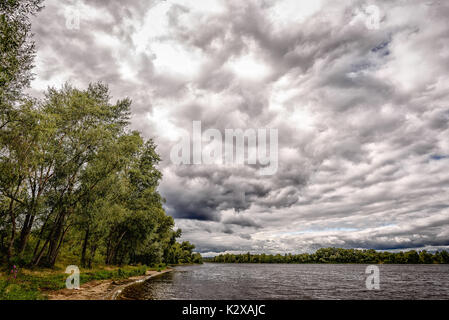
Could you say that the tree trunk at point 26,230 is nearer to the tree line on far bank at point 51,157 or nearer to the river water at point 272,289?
the tree line on far bank at point 51,157

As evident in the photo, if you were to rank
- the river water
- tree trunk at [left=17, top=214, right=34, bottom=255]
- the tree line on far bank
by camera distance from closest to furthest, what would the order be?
the tree line on far bank → the river water → tree trunk at [left=17, top=214, right=34, bottom=255]

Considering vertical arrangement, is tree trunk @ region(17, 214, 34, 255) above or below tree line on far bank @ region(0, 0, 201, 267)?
below

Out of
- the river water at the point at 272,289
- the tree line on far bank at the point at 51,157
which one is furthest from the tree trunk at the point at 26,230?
the river water at the point at 272,289

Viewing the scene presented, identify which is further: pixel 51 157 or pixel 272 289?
pixel 272 289

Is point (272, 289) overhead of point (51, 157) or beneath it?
beneath

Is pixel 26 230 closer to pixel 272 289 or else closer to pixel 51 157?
pixel 51 157

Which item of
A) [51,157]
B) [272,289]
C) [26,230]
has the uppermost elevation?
[51,157]

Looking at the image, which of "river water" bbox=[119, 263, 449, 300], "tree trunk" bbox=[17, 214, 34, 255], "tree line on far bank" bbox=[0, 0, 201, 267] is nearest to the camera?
"tree line on far bank" bbox=[0, 0, 201, 267]

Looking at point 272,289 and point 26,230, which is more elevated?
point 26,230

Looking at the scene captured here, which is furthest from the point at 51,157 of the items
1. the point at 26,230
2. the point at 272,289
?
the point at 272,289

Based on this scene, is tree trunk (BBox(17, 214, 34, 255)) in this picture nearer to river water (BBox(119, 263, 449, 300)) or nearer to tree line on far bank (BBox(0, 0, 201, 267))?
tree line on far bank (BBox(0, 0, 201, 267))

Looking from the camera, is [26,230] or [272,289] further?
[272,289]

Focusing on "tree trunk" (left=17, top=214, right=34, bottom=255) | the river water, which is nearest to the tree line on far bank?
Result: "tree trunk" (left=17, top=214, right=34, bottom=255)
